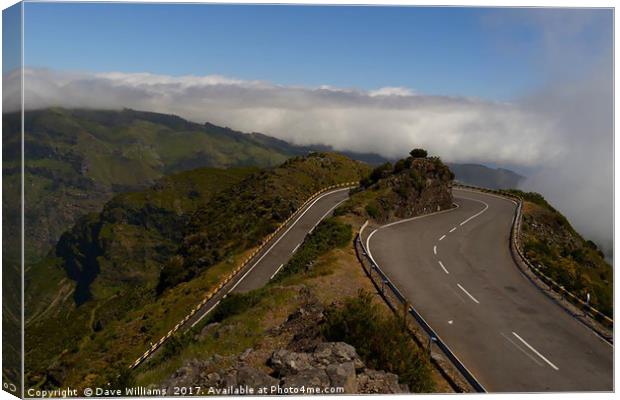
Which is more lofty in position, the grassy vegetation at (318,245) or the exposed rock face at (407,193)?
the exposed rock face at (407,193)

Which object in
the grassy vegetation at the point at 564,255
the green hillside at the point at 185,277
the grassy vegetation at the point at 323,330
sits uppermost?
the grassy vegetation at the point at 323,330

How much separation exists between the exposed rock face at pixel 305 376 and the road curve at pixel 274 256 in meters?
13.1

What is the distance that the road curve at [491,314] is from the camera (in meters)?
15.8

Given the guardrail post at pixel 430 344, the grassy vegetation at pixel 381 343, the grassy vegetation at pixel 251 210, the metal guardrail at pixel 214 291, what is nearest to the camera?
the grassy vegetation at pixel 381 343

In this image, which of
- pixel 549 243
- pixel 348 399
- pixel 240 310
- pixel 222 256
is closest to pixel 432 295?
pixel 240 310

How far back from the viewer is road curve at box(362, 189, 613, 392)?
15758 mm

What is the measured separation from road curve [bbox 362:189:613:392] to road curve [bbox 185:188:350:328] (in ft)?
24.4

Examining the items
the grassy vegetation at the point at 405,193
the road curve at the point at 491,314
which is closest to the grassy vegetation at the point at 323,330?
the road curve at the point at 491,314

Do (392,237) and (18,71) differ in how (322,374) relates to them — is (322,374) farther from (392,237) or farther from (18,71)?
(392,237)

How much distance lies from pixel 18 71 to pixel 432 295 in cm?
2001

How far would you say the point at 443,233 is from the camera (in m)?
41.7

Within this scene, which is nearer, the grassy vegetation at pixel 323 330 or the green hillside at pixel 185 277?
the grassy vegetation at pixel 323 330

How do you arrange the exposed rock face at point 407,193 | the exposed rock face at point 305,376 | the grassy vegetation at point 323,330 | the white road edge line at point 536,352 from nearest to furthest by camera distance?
the exposed rock face at point 305,376 → the grassy vegetation at point 323,330 → the white road edge line at point 536,352 → the exposed rock face at point 407,193

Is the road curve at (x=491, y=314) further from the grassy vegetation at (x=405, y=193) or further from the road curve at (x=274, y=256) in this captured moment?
the road curve at (x=274, y=256)
